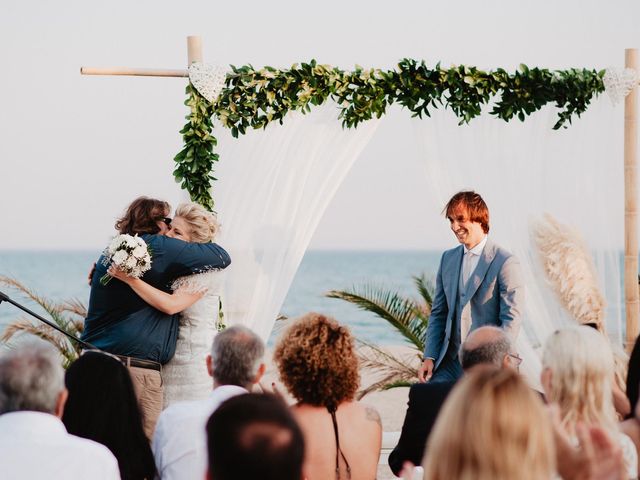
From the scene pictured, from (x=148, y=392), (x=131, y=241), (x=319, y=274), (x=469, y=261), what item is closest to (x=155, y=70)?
(x=131, y=241)

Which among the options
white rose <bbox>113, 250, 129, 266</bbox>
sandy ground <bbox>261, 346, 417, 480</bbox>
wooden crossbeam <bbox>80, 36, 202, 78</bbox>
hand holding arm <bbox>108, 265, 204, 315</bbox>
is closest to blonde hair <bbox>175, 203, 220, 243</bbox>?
hand holding arm <bbox>108, 265, 204, 315</bbox>

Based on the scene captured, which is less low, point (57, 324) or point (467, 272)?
point (467, 272)

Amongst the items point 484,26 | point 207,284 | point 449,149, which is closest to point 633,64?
point 449,149

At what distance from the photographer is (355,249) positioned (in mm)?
52562

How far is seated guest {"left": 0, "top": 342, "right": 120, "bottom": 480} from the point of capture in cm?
239

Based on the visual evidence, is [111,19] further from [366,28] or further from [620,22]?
[620,22]

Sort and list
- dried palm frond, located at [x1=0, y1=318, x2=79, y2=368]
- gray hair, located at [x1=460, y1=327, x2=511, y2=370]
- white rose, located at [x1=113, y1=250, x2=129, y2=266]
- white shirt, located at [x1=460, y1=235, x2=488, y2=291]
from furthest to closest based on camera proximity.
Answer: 1. dried palm frond, located at [x1=0, y1=318, x2=79, y2=368]
2. white shirt, located at [x1=460, y1=235, x2=488, y2=291]
3. white rose, located at [x1=113, y1=250, x2=129, y2=266]
4. gray hair, located at [x1=460, y1=327, x2=511, y2=370]

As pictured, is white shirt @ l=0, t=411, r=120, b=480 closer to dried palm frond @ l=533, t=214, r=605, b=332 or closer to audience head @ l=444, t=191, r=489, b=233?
audience head @ l=444, t=191, r=489, b=233

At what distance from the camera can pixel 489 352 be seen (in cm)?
327

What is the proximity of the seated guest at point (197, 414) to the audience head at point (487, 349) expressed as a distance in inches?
29.8

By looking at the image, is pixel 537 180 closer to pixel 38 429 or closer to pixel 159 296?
pixel 159 296

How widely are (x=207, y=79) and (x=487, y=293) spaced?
1852 millimetres

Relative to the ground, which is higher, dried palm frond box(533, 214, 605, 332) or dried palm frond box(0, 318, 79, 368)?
dried palm frond box(533, 214, 605, 332)

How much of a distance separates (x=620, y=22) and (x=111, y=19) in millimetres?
14999
